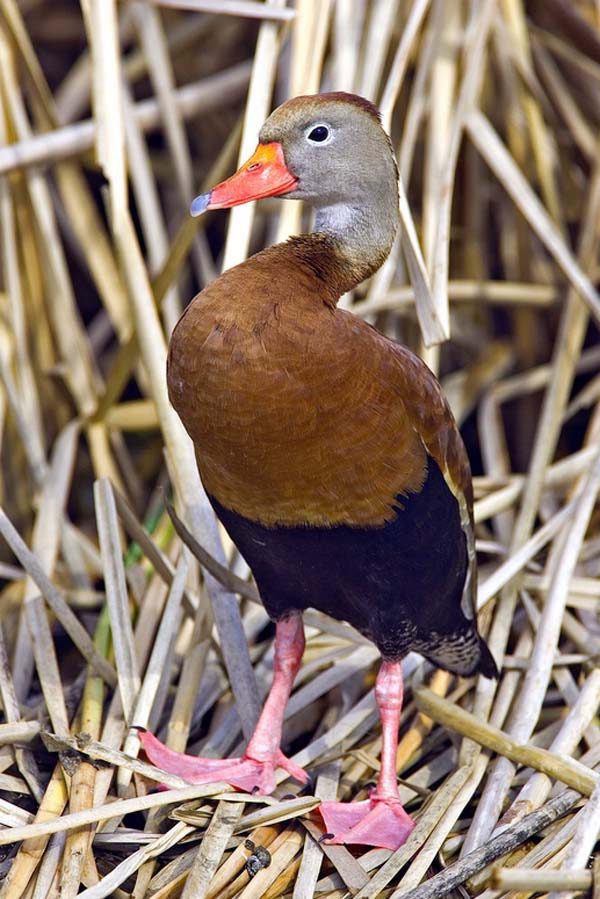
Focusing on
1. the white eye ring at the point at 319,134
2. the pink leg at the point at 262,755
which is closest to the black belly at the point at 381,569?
the pink leg at the point at 262,755

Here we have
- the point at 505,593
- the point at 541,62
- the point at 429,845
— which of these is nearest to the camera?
the point at 429,845

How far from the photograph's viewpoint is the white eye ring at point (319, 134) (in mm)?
2363

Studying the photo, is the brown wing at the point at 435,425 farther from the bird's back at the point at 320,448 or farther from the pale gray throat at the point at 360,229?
the pale gray throat at the point at 360,229

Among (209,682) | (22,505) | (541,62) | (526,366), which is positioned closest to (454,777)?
(209,682)

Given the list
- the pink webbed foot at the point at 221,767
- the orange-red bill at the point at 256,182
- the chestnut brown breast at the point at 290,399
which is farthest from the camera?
the pink webbed foot at the point at 221,767

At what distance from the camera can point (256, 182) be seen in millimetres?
2320

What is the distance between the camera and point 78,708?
8.78 feet

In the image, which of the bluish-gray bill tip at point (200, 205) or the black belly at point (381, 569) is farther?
the black belly at point (381, 569)

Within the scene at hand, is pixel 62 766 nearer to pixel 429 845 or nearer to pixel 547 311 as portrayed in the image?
pixel 429 845

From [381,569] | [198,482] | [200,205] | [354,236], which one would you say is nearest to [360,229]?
[354,236]

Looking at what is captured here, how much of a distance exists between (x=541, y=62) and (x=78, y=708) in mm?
2808

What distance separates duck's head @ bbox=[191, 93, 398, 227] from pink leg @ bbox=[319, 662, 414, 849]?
1.06 m

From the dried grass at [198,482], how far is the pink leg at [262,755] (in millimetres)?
67

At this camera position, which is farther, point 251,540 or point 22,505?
point 22,505
